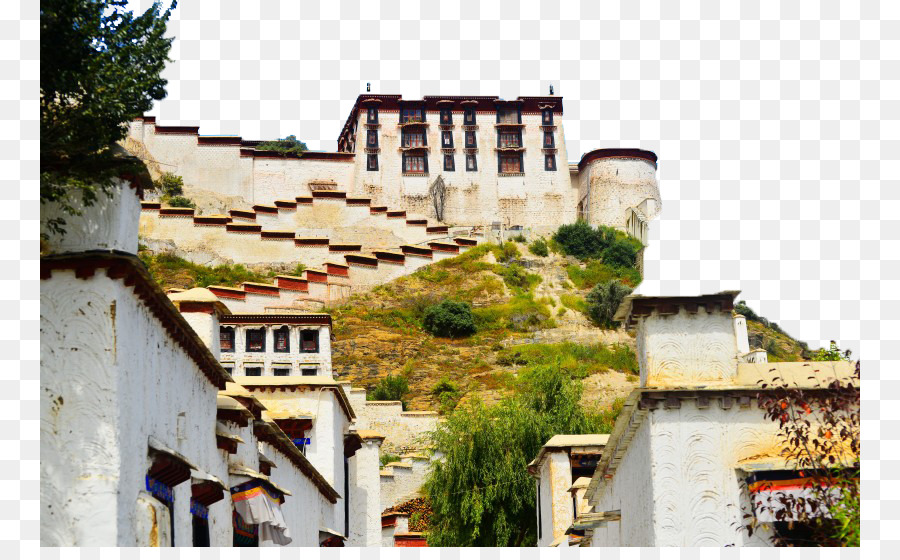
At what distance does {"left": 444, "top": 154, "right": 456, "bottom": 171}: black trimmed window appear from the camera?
65812 millimetres

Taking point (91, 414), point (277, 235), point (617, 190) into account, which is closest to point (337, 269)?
point (277, 235)

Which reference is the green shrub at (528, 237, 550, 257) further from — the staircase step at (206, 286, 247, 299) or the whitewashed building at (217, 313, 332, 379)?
the whitewashed building at (217, 313, 332, 379)

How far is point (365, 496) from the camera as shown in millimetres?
26188

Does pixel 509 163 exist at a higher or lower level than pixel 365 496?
higher

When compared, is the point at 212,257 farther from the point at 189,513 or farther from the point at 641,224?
the point at 189,513

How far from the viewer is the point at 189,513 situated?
11.2 m

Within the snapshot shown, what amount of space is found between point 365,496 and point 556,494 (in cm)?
595

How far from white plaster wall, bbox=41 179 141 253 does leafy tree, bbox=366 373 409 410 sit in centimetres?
3381

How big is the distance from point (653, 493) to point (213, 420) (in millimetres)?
4667

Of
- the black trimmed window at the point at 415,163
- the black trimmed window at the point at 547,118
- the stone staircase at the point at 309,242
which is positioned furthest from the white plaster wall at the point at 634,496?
the black trimmed window at the point at 547,118

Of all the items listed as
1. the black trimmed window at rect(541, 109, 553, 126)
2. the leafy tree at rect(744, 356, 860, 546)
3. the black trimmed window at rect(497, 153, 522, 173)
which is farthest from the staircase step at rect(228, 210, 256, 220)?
the leafy tree at rect(744, 356, 860, 546)

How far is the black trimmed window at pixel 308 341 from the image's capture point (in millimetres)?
36188

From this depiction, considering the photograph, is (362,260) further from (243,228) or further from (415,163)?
(415,163)

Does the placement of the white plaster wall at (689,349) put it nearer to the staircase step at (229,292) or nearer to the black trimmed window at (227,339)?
the black trimmed window at (227,339)
